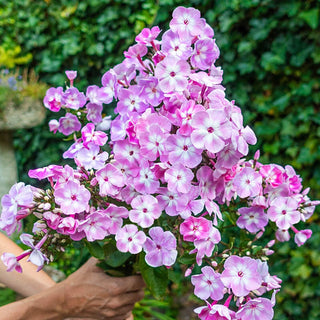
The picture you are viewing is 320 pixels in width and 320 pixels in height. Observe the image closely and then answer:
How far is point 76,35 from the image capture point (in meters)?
3.64

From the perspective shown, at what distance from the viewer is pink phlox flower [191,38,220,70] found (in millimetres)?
980

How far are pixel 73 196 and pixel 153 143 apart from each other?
19cm

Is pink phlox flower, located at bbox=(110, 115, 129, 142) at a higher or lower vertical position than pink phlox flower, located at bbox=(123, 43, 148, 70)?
lower

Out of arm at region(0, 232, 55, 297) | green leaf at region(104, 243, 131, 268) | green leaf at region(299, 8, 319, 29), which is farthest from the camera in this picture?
green leaf at region(299, 8, 319, 29)

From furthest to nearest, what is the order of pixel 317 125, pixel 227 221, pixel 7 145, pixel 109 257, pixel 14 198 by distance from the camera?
pixel 7 145
pixel 317 125
pixel 227 221
pixel 109 257
pixel 14 198

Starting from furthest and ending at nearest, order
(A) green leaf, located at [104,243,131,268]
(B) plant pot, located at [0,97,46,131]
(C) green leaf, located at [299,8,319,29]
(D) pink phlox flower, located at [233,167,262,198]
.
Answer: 1. (B) plant pot, located at [0,97,46,131]
2. (C) green leaf, located at [299,8,319,29]
3. (A) green leaf, located at [104,243,131,268]
4. (D) pink phlox flower, located at [233,167,262,198]

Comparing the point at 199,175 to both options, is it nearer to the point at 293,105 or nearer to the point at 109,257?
the point at 109,257

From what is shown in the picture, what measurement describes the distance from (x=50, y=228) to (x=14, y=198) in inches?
3.8

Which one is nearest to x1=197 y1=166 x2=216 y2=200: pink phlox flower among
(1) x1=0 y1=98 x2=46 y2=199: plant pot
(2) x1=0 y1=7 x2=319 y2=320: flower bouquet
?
(2) x1=0 y1=7 x2=319 y2=320: flower bouquet

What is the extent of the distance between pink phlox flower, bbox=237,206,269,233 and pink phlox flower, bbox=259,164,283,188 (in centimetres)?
7

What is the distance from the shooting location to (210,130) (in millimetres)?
863

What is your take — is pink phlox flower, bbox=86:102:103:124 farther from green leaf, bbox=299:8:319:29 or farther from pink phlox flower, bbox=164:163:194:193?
green leaf, bbox=299:8:319:29

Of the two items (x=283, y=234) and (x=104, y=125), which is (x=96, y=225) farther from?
(x=283, y=234)

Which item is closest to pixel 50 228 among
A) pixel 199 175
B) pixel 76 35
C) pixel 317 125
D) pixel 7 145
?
pixel 199 175
